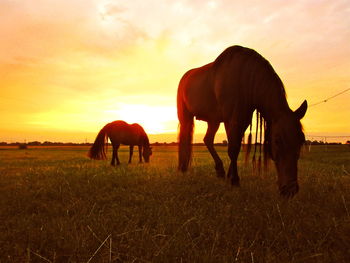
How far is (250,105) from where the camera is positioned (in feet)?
16.2

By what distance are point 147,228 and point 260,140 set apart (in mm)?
3149

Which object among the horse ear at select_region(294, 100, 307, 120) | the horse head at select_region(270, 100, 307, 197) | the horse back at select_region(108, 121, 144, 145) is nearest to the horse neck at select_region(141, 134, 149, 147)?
the horse back at select_region(108, 121, 144, 145)

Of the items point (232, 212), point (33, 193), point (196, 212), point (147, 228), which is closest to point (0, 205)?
point (33, 193)

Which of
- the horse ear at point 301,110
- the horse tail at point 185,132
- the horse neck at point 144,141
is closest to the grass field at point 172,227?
the horse ear at point 301,110

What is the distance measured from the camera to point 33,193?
14.6ft

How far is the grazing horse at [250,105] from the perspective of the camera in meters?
4.00

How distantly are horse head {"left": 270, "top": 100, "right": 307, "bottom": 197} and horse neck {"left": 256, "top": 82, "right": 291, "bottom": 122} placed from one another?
0.21 m

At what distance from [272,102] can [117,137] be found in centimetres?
967

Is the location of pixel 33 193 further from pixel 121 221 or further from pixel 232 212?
pixel 232 212

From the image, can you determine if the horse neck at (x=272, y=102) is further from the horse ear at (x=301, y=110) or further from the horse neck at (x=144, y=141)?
the horse neck at (x=144, y=141)

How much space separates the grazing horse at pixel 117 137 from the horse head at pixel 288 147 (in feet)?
27.7

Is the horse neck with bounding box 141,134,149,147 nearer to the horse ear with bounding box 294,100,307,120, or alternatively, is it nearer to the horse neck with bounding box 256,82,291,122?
the horse neck with bounding box 256,82,291,122

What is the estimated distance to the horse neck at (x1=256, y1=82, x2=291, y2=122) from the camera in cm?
435

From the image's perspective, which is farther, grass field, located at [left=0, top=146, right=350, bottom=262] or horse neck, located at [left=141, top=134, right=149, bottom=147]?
horse neck, located at [left=141, top=134, right=149, bottom=147]
